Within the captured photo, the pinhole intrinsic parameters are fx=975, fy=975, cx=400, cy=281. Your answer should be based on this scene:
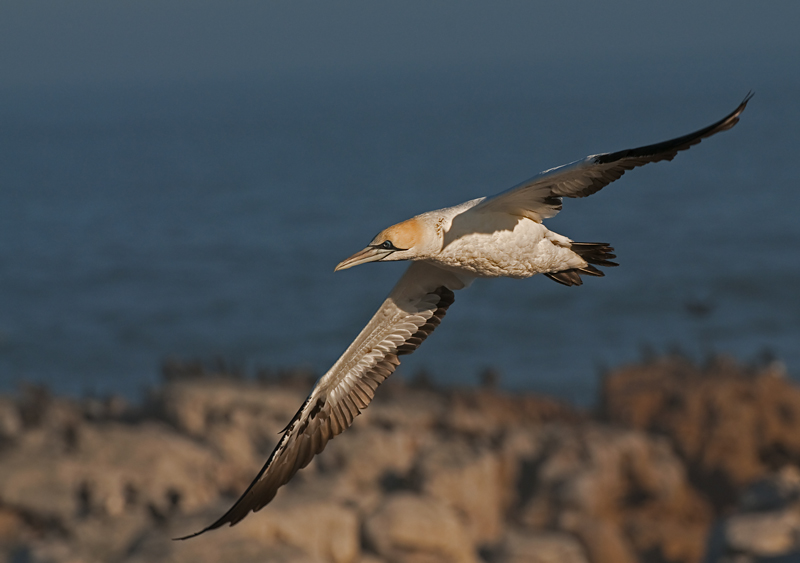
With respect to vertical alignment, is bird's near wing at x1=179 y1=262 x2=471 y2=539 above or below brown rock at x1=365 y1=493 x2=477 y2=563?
above

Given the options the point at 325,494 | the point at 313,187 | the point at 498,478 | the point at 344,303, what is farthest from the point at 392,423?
the point at 313,187

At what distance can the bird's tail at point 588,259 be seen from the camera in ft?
27.6

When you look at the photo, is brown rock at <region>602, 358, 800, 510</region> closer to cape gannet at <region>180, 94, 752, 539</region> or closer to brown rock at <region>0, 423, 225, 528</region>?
brown rock at <region>0, 423, 225, 528</region>

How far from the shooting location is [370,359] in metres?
9.53

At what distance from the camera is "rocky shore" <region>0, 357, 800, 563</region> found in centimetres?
1491

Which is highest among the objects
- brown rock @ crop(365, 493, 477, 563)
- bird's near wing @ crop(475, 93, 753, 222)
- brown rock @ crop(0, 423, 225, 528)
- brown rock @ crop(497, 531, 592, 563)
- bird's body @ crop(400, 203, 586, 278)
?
bird's near wing @ crop(475, 93, 753, 222)

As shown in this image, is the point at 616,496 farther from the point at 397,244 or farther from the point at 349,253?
the point at 349,253

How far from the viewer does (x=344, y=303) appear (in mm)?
50750

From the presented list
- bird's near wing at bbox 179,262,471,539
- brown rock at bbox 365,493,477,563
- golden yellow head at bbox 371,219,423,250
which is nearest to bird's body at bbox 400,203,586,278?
golden yellow head at bbox 371,219,423,250

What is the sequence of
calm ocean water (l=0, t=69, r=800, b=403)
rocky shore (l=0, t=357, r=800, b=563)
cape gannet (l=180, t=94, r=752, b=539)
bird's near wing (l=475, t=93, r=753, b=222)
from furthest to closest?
calm ocean water (l=0, t=69, r=800, b=403), rocky shore (l=0, t=357, r=800, b=563), cape gannet (l=180, t=94, r=752, b=539), bird's near wing (l=475, t=93, r=753, b=222)

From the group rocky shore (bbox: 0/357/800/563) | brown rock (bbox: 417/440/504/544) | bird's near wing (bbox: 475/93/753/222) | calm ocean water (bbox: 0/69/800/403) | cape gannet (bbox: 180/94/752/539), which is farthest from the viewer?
calm ocean water (bbox: 0/69/800/403)

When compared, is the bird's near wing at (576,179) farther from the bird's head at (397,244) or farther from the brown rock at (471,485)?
the brown rock at (471,485)

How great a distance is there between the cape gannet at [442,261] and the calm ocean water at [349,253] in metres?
25.5

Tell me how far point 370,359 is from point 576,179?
3120mm
